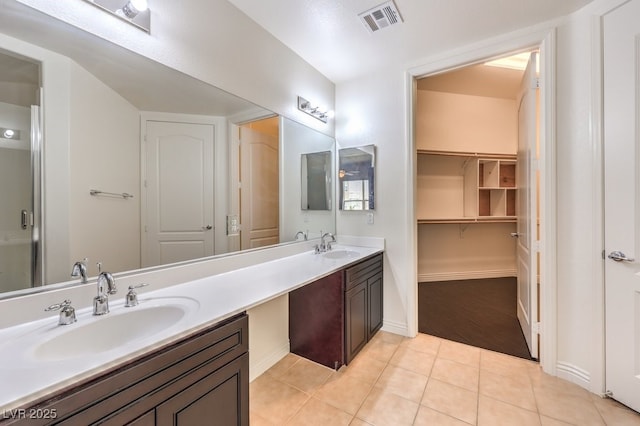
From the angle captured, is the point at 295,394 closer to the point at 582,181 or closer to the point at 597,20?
the point at 582,181

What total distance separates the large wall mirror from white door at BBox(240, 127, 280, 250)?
15 mm

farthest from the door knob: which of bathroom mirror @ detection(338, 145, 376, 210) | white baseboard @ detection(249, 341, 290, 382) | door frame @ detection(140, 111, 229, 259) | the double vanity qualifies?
door frame @ detection(140, 111, 229, 259)

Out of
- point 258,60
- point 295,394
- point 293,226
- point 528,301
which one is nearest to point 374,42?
point 258,60

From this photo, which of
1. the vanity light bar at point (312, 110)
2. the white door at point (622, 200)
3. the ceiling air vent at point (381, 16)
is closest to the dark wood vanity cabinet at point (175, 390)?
the vanity light bar at point (312, 110)

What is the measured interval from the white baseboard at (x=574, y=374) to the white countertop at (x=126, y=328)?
1.72m

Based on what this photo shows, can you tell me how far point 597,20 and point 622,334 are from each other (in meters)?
1.94

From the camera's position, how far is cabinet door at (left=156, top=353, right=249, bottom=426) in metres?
0.90

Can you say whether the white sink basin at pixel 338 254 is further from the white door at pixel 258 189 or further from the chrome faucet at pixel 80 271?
the chrome faucet at pixel 80 271

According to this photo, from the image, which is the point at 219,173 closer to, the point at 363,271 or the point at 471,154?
the point at 363,271

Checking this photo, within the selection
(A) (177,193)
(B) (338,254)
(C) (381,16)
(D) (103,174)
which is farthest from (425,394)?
(C) (381,16)

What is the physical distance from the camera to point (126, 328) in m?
1.09

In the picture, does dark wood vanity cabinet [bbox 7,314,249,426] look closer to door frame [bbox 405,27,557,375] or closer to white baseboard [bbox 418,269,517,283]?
door frame [bbox 405,27,557,375]

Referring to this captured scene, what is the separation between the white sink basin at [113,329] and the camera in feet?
2.91

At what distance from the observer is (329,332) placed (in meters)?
2.00
